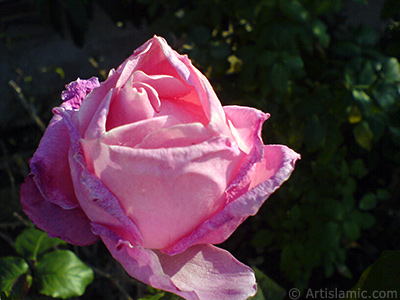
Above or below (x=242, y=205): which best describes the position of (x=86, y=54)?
below

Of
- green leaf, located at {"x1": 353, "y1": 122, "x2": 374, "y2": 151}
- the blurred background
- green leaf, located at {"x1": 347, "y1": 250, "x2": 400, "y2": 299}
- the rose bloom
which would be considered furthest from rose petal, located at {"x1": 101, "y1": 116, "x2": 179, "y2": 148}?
green leaf, located at {"x1": 353, "y1": 122, "x2": 374, "y2": 151}

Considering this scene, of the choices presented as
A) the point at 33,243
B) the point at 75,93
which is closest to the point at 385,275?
the point at 75,93

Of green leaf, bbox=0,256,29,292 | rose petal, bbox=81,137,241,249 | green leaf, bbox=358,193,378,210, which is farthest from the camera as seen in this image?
green leaf, bbox=358,193,378,210

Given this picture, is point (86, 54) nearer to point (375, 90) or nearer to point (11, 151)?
point (11, 151)

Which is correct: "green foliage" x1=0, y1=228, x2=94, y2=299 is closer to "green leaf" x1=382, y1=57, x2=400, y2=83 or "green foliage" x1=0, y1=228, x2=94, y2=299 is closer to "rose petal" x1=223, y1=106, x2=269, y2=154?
"rose petal" x1=223, y1=106, x2=269, y2=154

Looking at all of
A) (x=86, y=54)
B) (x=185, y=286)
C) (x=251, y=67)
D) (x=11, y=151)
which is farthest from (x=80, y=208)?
(x=86, y=54)
